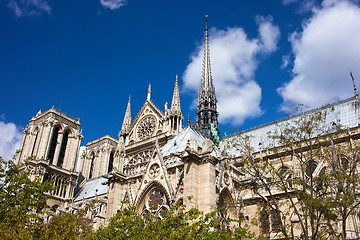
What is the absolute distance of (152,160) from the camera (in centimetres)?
1759

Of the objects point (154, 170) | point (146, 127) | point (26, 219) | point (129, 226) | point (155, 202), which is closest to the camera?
point (129, 226)

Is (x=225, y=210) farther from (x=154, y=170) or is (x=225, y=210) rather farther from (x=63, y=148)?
(x=63, y=148)

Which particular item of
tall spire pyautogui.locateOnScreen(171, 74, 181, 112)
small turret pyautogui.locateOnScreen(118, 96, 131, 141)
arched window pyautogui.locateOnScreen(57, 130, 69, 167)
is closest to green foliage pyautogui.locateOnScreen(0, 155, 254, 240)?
tall spire pyautogui.locateOnScreen(171, 74, 181, 112)

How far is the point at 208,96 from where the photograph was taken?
40.6 metres

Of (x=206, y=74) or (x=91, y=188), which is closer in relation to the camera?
(x=206, y=74)

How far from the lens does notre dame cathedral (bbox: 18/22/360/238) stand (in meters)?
15.7

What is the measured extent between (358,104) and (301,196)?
22.0 m

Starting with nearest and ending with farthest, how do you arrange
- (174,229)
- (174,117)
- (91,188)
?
(174,229) < (174,117) < (91,188)

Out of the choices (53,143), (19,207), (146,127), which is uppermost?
(53,143)

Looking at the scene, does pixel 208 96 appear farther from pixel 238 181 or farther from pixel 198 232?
pixel 198 232

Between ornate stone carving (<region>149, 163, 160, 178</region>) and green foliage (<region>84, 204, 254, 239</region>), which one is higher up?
ornate stone carving (<region>149, 163, 160, 178</region>)

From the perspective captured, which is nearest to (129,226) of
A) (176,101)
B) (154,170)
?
(154,170)

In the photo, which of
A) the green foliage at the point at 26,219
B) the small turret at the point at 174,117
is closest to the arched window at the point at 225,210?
the green foliage at the point at 26,219

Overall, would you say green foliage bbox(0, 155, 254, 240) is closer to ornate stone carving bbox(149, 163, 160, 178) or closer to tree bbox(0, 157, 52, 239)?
tree bbox(0, 157, 52, 239)
